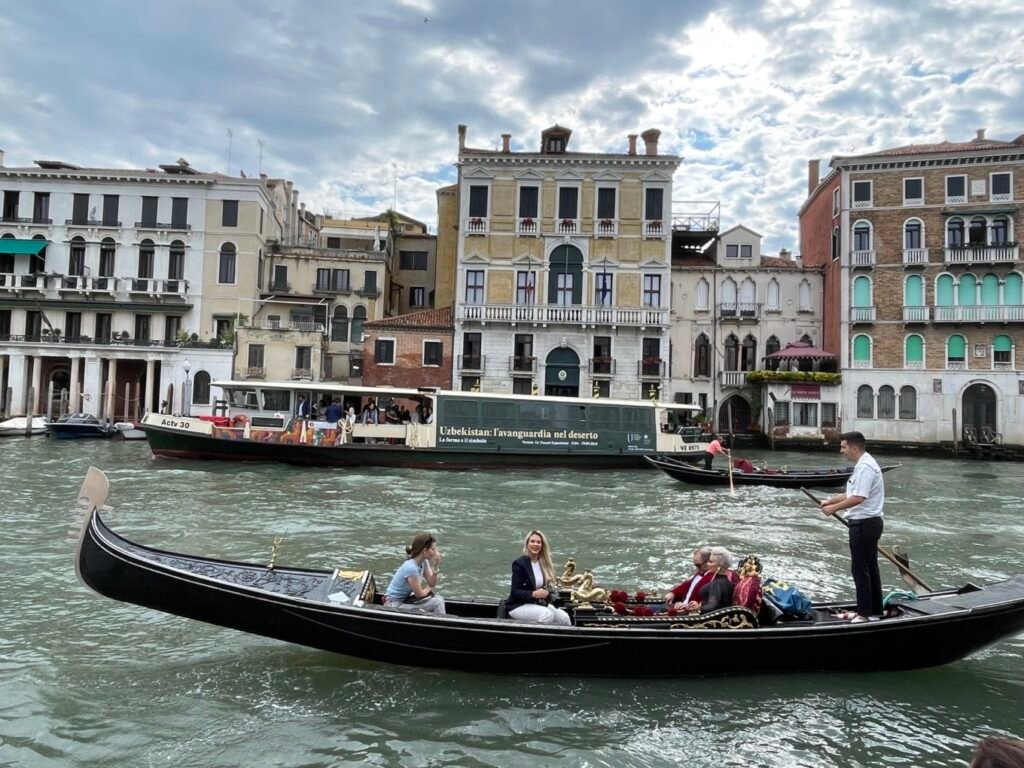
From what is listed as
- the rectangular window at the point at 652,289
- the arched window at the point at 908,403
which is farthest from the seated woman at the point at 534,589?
the arched window at the point at 908,403

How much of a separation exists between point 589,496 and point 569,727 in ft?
33.9

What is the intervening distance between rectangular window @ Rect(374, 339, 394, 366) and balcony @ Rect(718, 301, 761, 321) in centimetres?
1379

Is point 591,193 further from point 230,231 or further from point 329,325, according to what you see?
point 230,231

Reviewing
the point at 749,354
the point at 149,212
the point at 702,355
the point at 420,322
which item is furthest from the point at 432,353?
the point at 149,212

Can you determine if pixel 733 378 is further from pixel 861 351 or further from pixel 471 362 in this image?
pixel 471 362

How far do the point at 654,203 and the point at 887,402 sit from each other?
12004 mm

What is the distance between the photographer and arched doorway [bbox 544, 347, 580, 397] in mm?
27984

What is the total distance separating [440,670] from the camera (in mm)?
5395

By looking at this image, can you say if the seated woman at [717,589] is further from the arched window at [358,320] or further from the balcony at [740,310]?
the arched window at [358,320]

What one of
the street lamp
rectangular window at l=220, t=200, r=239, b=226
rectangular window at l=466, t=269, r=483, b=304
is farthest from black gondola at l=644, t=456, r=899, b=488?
rectangular window at l=220, t=200, r=239, b=226

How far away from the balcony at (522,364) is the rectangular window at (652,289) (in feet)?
16.7

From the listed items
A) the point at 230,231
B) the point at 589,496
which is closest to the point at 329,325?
the point at 230,231

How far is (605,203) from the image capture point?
28.1 m

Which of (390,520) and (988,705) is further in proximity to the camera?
(390,520)
